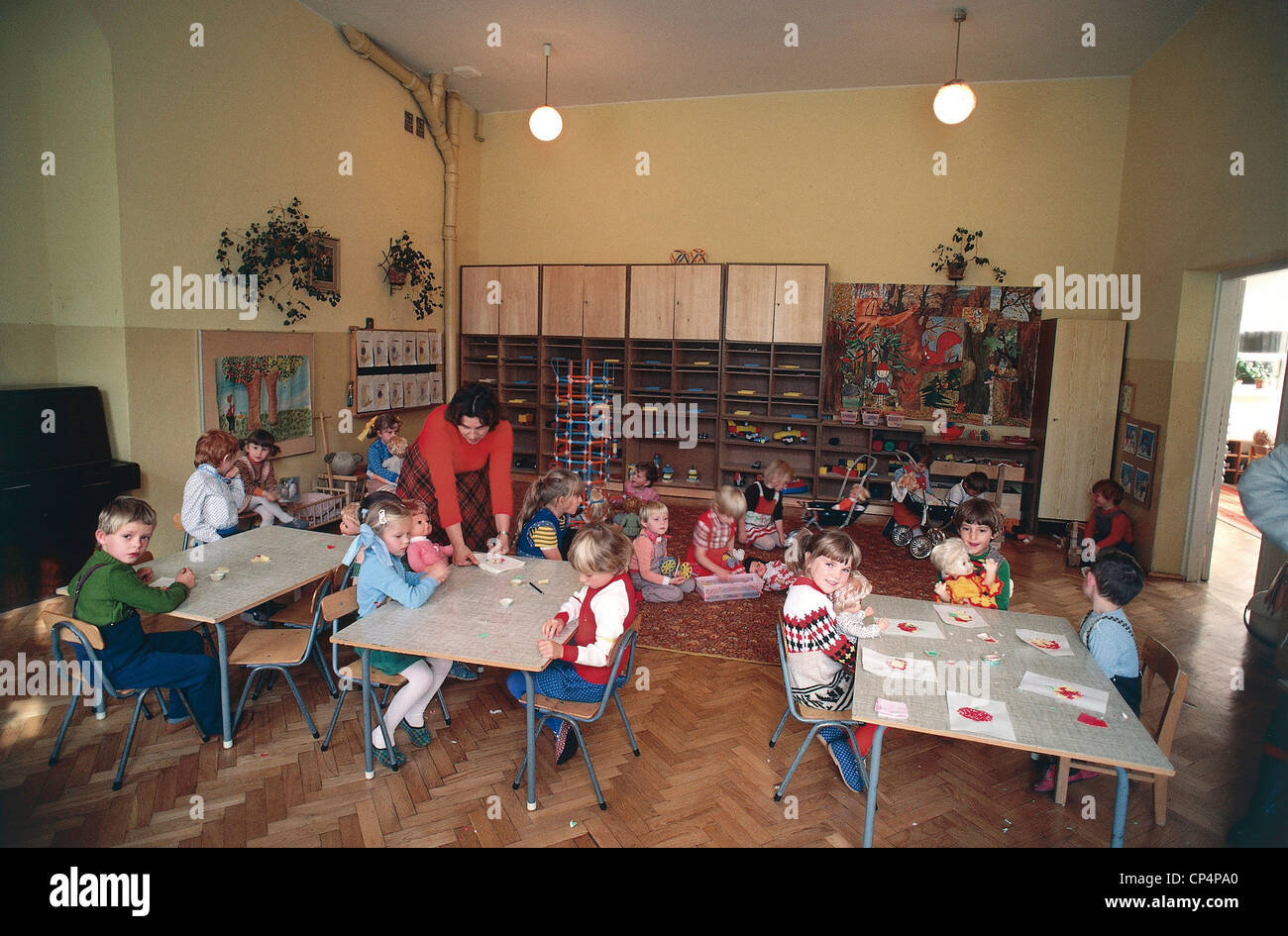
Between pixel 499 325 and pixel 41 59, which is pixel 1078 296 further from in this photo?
pixel 41 59

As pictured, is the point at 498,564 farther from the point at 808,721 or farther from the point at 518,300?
the point at 518,300

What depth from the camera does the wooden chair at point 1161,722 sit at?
2.65 m

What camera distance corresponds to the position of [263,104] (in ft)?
20.8

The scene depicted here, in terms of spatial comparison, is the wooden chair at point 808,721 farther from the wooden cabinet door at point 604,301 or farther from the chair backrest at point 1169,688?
the wooden cabinet door at point 604,301

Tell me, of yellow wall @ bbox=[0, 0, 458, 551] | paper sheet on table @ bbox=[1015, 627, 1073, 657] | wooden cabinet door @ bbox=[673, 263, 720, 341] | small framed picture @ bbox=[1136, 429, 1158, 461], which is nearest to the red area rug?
paper sheet on table @ bbox=[1015, 627, 1073, 657]

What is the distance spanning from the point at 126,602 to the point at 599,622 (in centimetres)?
200

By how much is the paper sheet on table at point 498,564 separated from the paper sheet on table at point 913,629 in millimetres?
1896

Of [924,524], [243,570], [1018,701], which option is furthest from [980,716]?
[924,524]

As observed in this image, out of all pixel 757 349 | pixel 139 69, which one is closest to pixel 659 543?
pixel 757 349

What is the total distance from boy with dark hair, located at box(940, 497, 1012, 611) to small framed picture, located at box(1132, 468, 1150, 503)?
4.03 metres

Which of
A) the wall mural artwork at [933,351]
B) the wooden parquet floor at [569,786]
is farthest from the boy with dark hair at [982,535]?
the wall mural artwork at [933,351]

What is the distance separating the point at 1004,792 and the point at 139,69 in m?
7.26

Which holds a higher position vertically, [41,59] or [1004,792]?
[41,59]

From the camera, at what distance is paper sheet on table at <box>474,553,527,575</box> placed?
375cm
